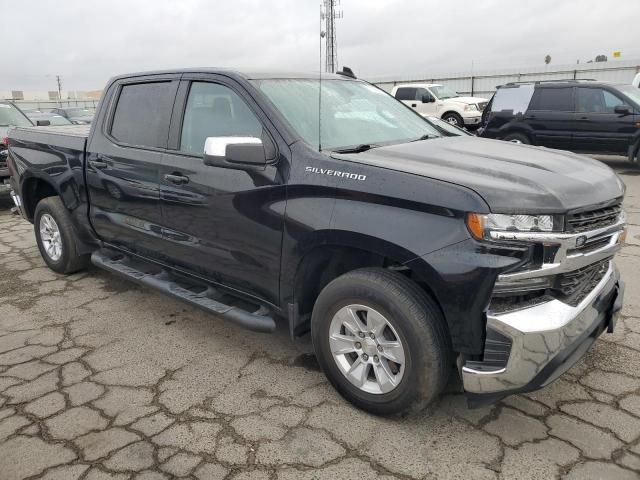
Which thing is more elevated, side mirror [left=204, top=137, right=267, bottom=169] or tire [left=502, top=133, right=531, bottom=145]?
side mirror [left=204, top=137, right=267, bottom=169]

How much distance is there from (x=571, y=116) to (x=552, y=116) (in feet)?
1.14

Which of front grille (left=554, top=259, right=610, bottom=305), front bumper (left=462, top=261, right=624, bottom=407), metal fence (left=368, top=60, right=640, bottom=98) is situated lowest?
front bumper (left=462, top=261, right=624, bottom=407)

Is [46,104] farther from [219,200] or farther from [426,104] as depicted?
[219,200]

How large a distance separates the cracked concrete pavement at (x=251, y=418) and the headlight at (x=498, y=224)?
108 centimetres

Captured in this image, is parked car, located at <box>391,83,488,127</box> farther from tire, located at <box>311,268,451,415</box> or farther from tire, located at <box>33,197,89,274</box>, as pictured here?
tire, located at <box>311,268,451,415</box>

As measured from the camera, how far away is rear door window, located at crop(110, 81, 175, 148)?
370cm

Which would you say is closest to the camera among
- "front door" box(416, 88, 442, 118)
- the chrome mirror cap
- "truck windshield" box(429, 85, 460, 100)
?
the chrome mirror cap

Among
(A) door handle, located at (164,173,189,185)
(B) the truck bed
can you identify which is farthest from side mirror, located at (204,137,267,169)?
(B) the truck bed

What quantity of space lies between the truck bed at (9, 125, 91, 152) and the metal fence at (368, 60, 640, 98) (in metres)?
19.3

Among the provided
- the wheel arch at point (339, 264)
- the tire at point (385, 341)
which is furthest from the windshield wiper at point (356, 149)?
the tire at point (385, 341)

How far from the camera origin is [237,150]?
9.36 ft

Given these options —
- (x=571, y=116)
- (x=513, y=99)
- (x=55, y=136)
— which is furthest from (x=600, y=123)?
(x=55, y=136)

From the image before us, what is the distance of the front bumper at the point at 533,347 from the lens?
2.25m

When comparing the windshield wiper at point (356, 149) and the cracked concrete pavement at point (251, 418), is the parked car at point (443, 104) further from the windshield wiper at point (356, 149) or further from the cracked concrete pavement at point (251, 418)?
the windshield wiper at point (356, 149)
